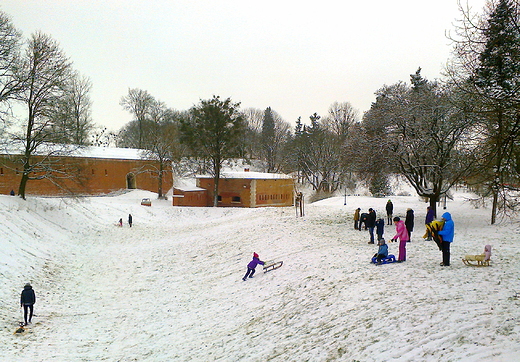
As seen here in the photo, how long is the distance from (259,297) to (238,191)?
30.7 m

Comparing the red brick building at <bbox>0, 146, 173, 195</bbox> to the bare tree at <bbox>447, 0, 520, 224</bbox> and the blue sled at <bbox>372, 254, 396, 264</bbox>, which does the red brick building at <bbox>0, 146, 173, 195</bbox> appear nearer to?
the blue sled at <bbox>372, 254, 396, 264</bbox>

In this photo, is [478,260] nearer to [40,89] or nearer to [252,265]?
[252,265]

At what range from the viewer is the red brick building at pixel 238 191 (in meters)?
41.8

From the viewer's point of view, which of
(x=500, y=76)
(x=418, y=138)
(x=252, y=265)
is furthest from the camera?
(x=418, y=138)

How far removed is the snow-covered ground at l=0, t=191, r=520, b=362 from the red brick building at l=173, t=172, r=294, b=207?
18.5 metres

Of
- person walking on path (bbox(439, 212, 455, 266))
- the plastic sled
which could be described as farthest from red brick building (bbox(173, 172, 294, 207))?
the plastic sled

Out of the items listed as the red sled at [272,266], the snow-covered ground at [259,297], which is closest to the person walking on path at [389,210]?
the snow-covered ground at [259,297]

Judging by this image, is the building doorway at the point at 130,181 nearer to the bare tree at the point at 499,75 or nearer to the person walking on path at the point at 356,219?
the person walking on path at the point at 356,219

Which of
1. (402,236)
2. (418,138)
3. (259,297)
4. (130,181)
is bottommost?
(259,297)

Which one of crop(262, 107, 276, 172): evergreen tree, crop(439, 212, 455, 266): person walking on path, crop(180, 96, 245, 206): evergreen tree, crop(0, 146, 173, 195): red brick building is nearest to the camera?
crop(439, 212, 455, 266): person walking on path

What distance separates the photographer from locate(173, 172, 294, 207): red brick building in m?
41.8

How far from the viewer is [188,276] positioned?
16406 mm

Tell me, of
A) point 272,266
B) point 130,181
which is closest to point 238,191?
point 130,181

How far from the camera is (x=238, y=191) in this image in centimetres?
4234
